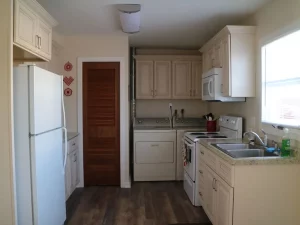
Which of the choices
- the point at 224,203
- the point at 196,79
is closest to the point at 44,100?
the point at 224,203

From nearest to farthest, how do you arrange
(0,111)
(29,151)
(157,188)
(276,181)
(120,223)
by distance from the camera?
(0,111) → (29,151) → (276,181) → (120,223) → (157,188)

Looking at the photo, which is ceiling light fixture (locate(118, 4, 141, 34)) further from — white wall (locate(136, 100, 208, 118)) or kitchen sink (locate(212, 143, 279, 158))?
white wall (locate(136, 100, 208, 118))

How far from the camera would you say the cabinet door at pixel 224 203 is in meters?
2.00

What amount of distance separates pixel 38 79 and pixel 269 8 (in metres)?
2.42

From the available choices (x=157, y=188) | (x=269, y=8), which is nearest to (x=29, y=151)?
(x=157, y=188)

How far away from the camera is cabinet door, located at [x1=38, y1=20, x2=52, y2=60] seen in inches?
90.2

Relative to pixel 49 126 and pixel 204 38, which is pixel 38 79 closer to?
pixel 49 126

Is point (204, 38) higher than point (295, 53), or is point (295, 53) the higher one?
point (204, 38)

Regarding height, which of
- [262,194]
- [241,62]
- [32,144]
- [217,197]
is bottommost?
[217,197]

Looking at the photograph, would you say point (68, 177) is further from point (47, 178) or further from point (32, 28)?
point (32, 28)

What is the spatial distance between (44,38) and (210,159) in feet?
6.97

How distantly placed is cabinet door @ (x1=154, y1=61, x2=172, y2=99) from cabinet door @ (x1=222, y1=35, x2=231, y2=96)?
5.18 ft

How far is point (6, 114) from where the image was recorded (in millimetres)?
1749

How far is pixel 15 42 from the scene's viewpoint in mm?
1813
